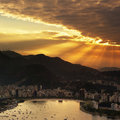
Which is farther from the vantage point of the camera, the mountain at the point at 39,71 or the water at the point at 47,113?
the mountain at the point at 39,71

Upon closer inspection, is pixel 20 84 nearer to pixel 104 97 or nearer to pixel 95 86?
pixel 95 86

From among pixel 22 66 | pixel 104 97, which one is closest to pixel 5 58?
pixel 22 66

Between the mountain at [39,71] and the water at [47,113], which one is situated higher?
the mountain at [39,71]

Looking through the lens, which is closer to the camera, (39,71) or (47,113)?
(47,113)

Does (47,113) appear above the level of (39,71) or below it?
below

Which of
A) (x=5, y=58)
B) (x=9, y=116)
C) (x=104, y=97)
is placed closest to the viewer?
(x=9, y=116)

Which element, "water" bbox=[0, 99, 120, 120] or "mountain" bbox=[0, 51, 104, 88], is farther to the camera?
"mountain" bbox=[0, 51, 104, 88]

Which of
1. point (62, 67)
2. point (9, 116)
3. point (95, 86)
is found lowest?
point (9, 116)

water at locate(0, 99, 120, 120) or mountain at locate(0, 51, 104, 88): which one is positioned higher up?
mountain at locate(0, 51, 104, 88)
